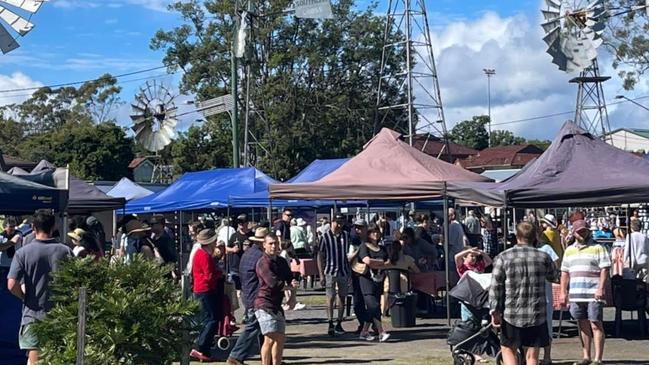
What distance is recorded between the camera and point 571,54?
86.5 ft

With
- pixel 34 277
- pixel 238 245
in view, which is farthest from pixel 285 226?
pixel 34 277

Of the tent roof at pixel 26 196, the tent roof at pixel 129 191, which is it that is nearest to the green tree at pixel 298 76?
the tent roof at pixel 129 191

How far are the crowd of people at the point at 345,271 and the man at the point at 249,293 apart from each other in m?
0.01

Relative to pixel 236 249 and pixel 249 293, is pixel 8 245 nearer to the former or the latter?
pixel 249 293

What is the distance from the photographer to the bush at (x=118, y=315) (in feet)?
26.5

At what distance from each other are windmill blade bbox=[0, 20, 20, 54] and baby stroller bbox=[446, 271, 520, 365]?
31.4 ft

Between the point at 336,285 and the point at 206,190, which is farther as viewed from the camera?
the point at 206,190

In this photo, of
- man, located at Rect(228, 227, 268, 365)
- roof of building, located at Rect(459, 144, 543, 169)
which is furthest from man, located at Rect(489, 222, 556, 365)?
roof of building, located at Rect(459, 144, 543, 169)

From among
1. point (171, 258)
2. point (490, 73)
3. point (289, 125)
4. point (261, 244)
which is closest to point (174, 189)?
point (171, 258)

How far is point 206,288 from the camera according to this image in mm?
13414

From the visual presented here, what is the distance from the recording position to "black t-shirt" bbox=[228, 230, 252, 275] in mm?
17938

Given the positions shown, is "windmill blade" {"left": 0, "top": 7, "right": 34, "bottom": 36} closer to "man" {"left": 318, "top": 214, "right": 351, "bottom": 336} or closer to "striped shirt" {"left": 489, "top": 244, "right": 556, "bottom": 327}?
"man" {"left": 318, "top": 214, "right": 351, "bottom": 336}

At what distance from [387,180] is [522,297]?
773 centimetres

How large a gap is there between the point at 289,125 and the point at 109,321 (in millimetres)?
45544
